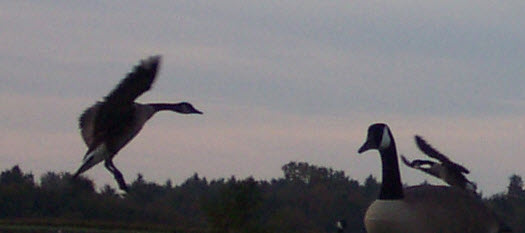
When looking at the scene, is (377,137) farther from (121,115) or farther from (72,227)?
(121,115)

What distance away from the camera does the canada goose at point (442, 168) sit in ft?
68.8

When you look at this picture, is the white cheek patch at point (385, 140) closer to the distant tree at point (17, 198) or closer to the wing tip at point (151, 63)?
the wing tip at point (151, 63)

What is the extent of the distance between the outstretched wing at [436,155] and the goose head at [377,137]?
55cm

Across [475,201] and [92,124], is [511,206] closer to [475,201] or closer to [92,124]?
[475,201]

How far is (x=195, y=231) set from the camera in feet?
82.9

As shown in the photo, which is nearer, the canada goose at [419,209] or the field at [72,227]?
the canada goose at [419,209]

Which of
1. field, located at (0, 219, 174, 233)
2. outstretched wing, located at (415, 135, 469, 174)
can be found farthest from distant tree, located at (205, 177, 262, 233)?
field, located at (0, 219, 174, 233)

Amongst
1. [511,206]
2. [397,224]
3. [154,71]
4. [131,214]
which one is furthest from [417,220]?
[511,206]

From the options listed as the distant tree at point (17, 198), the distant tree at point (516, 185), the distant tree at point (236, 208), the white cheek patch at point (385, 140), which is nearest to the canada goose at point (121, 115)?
the distant tree at point (236, 208)

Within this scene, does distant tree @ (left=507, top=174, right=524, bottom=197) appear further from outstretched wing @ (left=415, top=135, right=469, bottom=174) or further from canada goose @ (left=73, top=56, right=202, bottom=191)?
canada goose @ (left=73, top=56, right=202, bottom=191)

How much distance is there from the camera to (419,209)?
20.8 meters

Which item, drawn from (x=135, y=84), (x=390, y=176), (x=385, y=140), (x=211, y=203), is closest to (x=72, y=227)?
(x=211, y=203)

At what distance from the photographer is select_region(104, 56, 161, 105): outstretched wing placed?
12555mm

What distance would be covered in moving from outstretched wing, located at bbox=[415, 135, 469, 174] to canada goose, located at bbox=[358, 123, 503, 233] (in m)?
0.37
